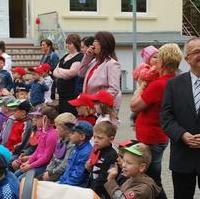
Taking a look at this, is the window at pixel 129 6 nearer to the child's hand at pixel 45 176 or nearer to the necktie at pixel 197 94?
the child's hand at pixel 45 176

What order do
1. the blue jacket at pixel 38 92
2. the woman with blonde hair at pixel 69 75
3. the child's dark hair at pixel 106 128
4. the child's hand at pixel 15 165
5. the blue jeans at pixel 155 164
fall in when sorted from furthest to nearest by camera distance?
the blue jacket at pixel 38 92, the woman with blonde hair at pixel 69 75, the child's hand at pixel 15 165, the child's dark hair at pixel 106 128, the blue jeans at pixel 155 164

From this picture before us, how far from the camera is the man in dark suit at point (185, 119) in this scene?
197 inches

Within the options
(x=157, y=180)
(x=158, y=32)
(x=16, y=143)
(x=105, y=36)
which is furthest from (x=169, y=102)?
(x=158, y=32)

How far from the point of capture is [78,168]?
6.43 m

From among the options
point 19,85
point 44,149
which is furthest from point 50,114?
point 19,85

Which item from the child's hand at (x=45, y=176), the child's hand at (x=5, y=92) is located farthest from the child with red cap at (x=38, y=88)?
the child's hand at (x=45, y=176)

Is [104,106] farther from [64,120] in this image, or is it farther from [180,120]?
[180,120]

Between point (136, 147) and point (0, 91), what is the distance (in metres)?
7.26

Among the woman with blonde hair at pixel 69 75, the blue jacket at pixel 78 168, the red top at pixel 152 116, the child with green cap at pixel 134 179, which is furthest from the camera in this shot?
the woman with blonde hair at pixel 69 75

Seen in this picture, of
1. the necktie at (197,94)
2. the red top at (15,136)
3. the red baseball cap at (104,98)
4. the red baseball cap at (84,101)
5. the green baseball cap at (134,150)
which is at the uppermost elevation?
the necktie at (197,94)

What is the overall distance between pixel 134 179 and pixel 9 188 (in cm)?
107

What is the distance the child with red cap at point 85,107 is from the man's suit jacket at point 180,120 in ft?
5.71

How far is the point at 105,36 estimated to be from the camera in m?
6.88

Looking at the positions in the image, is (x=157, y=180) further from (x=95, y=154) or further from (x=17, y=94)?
(x=17, y=94)
